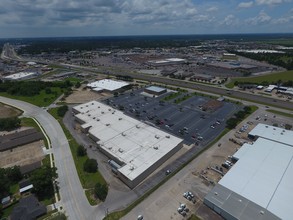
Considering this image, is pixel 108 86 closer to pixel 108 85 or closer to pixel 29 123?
pixel 108 85

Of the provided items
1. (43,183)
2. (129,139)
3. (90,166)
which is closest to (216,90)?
(129,139)

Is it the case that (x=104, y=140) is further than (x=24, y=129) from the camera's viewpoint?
No

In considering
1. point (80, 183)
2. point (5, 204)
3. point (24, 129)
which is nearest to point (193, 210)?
point (80, 183)

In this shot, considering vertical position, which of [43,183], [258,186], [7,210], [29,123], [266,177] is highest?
[43,183]

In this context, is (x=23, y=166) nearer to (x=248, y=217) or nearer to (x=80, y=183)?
(x=80, y=183)

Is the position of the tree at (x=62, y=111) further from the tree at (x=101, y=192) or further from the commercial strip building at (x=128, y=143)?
the tree at (x=101, y=192)

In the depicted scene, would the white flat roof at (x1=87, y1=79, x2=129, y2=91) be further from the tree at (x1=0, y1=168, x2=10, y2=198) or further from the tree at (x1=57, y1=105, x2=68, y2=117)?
the tree at (x1=0, y1=168, x2=10, y2=198)

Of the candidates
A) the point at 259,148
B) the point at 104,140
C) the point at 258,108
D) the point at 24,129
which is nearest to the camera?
the point at 259,148
